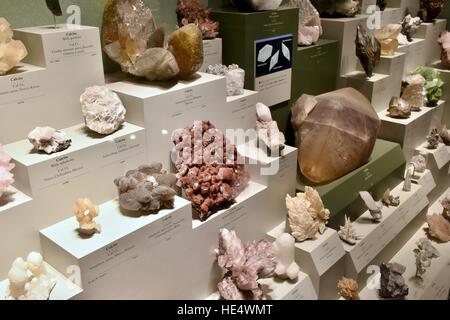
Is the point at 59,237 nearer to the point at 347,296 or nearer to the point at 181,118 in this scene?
the point at 181,118

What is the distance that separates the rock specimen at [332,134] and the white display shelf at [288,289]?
25.9 inches

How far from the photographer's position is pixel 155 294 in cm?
177

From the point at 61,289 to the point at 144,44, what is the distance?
114 centimetres

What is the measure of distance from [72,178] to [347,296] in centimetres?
116

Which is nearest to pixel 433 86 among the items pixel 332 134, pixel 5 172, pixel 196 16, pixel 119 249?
pixel 332 134

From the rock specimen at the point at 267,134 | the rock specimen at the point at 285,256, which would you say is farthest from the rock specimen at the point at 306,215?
the rock specimen at the point at 267,134

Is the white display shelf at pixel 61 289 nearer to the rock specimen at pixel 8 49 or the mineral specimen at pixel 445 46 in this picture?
the rock specimen at pixel 8 49

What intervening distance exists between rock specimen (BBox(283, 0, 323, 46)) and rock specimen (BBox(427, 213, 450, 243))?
1325 millimetres

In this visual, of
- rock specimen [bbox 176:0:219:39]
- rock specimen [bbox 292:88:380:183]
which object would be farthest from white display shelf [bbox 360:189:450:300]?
rock specimen [bbox 176:0:219:39]

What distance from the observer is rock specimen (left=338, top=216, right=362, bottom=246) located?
231 centimetres

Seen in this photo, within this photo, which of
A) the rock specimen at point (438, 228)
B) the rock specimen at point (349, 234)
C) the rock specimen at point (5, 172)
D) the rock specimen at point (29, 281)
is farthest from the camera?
the rock specimen at point (438, 228)

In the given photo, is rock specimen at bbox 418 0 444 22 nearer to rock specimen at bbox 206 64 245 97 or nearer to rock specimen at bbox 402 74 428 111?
rock specimen at bbox 402 74 428 111

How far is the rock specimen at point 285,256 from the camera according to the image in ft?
6.59

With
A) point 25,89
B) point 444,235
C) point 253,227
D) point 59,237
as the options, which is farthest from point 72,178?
point 444,235
